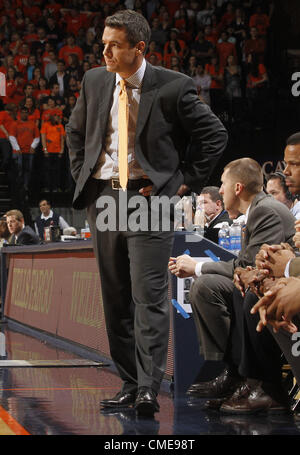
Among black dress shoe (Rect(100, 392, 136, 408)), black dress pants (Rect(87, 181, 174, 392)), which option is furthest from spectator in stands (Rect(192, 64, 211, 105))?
black dress shoe (Rect(100, 392, 136, 408))

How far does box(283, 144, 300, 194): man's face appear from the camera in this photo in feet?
11.5

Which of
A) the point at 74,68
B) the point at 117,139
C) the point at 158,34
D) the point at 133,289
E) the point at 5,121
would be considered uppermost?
the point at 158,34

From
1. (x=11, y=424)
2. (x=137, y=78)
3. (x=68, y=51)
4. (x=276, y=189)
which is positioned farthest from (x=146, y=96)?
(x=68, y=51)

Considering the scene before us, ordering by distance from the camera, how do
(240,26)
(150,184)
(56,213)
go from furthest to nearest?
(240,26) → (56,213) → (150,184)

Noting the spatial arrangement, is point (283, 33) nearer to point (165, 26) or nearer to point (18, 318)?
point (165, 26)

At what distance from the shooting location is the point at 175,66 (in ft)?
49.2

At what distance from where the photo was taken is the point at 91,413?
371cm

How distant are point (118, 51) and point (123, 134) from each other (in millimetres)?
397

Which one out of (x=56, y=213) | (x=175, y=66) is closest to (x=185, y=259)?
(x=56, y=213)

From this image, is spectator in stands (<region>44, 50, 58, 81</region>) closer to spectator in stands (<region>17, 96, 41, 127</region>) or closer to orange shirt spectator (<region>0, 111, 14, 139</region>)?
spectator in stands (<region>17, 96, 41, 127</region>)

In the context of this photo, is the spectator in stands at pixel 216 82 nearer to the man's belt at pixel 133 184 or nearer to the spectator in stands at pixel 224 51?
the spectator in stands at pixel 224 51

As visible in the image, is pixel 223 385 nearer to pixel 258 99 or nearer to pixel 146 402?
pixel 146 402

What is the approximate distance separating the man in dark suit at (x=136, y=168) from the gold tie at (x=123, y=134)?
0.03 meters
